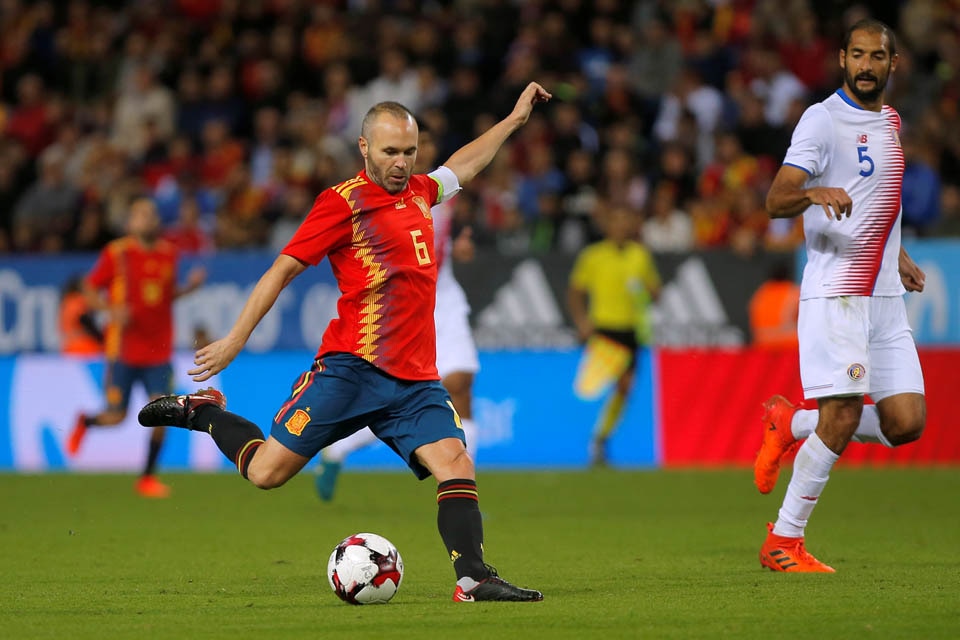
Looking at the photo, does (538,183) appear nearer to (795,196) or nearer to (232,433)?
(795,196)

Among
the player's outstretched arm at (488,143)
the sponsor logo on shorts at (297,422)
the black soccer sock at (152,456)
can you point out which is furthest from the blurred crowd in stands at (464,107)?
the sponsor logo on shorts at (297,422)

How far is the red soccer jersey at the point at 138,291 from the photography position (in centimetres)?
1412

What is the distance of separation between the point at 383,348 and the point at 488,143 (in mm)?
1279

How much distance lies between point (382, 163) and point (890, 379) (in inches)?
110

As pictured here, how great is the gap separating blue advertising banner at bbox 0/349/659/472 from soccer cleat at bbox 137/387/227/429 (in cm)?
880

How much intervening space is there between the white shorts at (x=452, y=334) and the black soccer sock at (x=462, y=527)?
4.18 metres

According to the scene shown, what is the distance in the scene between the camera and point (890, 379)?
778 cm

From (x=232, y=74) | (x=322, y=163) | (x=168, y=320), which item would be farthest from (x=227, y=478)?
(x=232, y=74)

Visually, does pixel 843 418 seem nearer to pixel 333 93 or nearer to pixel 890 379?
pixel 890 379

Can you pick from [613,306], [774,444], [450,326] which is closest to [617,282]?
[613,306]

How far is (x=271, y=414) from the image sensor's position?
56.1 feet

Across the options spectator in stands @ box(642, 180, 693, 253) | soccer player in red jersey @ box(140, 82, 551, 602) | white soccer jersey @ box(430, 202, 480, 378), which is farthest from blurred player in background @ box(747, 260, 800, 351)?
soccer player in red jersey @ box(140, 82, 551, 602)

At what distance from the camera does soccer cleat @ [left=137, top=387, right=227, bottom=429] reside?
25.1 feet

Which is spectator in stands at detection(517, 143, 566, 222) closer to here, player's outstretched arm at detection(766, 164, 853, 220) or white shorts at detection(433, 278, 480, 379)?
white shorts at detection(433, 278, 480, 379)
